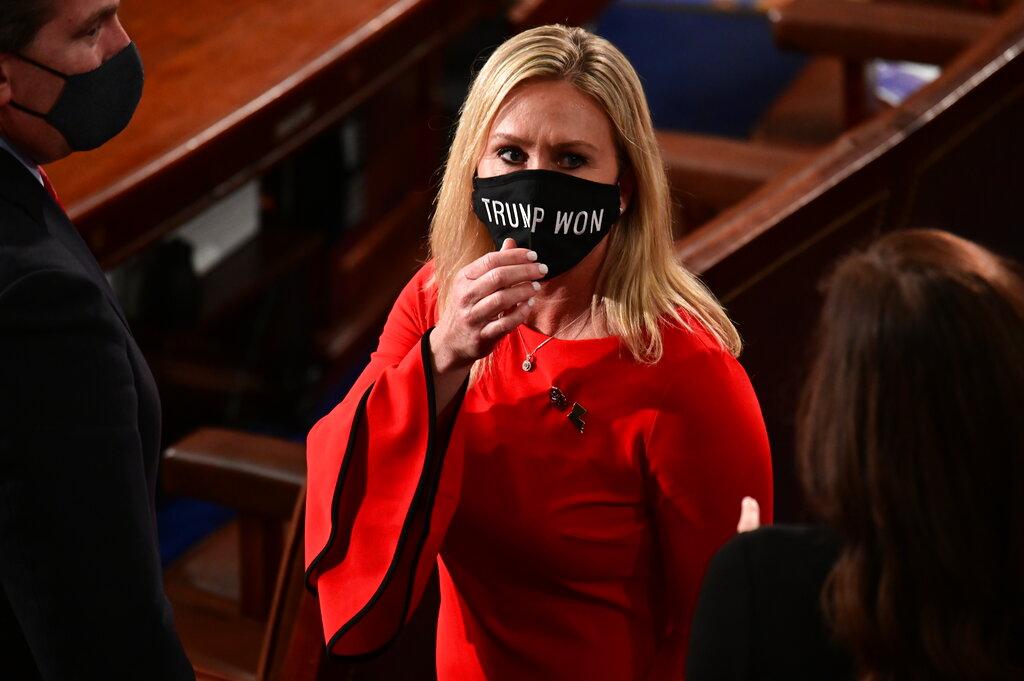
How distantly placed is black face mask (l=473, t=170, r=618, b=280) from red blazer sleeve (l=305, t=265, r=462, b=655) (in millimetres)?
164

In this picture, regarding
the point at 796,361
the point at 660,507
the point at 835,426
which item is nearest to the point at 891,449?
the point at 835,426

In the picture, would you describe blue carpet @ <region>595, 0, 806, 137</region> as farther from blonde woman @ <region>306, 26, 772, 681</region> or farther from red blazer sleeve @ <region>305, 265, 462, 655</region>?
red blazer sleeve @ <region>305, 265, 462, 655</region>

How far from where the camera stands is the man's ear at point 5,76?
4.41 ft

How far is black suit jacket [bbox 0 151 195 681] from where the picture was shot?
1.21 meters

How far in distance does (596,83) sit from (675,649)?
66 centimetres

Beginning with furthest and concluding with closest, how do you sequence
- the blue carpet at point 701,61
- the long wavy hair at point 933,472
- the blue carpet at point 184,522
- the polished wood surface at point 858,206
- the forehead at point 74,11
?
1. the blue carpet at point 701,61
2. the blue carpet at point 184,522
3. the polished wood surface at point 858,206
4. the forehead at point 74,11
5. the long wavy hair at point 933,472

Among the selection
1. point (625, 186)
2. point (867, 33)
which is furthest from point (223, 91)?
point (867, 33)

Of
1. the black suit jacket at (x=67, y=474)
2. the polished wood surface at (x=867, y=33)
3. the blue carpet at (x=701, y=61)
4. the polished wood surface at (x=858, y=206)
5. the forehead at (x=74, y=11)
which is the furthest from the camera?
the blue carpet at (x=701, y=61)

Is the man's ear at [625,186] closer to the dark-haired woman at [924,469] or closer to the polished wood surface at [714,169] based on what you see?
the dark-haired woman at [924,469]

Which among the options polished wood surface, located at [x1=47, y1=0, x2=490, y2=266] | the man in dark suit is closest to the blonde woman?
the man in dark suit

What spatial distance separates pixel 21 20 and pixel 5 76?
0.22 ft

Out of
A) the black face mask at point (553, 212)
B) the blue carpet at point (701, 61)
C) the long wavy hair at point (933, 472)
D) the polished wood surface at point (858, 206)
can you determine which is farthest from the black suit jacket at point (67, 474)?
the blue carpet at point (701, 61)

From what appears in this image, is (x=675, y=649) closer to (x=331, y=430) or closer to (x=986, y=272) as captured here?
(x=331, y=430)

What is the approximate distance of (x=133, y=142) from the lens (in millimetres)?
2182
